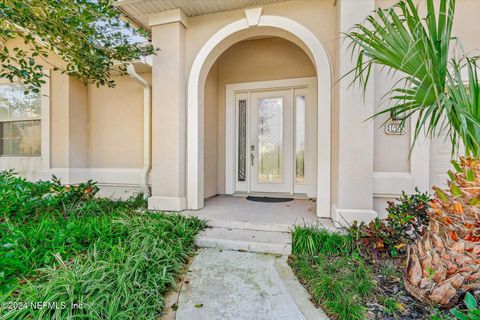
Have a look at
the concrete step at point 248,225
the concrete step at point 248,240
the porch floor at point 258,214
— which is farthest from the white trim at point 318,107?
the concrete step at point 248,240

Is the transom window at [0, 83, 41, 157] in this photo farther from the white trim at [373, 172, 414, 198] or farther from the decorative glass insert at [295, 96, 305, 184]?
the white trim at [373, 172, 414, 198]

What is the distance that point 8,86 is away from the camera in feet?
17.6

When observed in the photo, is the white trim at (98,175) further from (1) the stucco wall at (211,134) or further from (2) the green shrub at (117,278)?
(2) the green shrub at (117,278)

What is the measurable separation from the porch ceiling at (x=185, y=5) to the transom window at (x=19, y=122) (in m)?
3.19

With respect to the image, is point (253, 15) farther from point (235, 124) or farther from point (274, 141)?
point (274, 141)

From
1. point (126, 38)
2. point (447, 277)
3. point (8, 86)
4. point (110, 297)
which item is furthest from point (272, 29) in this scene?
point (8, 86)

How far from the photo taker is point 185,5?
3713 mm

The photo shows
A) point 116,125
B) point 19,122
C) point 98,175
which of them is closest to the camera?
point 116,125

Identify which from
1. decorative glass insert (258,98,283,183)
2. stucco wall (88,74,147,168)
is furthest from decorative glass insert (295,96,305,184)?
stucco wall (88,74,147,168)

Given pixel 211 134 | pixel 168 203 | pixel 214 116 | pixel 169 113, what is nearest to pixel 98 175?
pixel 168 203

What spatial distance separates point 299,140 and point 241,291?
3.69m

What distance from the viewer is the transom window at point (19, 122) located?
522 centimetres

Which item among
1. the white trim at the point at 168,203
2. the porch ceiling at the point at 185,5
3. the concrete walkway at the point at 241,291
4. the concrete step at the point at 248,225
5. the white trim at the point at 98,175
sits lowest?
the concrete walkway at the point at 241,291

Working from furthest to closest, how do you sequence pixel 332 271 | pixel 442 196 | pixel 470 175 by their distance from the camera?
pixel 332 271 < pixel 442 196 < pixel 470 175
